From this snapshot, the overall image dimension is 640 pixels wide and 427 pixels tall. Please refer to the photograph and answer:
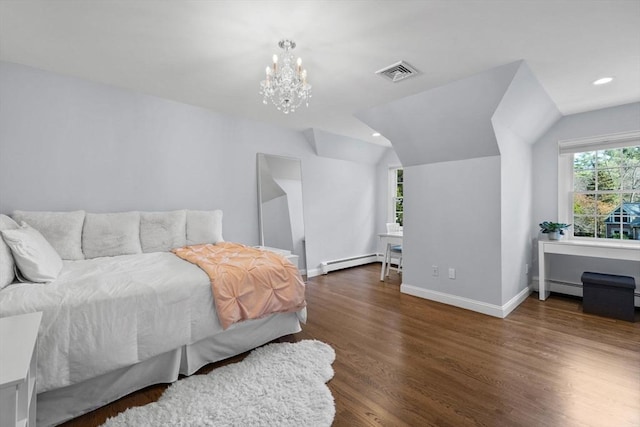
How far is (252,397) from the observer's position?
179 centimetres

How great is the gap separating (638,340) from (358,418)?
2.80m

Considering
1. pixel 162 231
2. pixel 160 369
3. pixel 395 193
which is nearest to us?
pixel 160 369

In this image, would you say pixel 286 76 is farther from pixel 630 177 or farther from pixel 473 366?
pixel 630 177

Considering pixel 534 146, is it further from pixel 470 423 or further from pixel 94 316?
pixel 94 316

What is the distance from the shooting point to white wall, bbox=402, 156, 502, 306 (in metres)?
3.18

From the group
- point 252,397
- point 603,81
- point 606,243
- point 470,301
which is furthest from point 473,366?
point 603,81

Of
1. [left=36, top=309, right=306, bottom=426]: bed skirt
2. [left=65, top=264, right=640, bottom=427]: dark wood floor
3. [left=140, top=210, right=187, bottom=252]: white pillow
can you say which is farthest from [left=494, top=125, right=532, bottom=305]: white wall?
[left=140, top=210, right=187, bottom=252]: white pillow

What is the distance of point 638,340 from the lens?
2.56m

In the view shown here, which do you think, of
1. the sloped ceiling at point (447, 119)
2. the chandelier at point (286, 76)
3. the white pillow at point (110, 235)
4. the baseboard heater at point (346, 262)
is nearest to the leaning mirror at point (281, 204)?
the baseboard heater at point (346, 262)

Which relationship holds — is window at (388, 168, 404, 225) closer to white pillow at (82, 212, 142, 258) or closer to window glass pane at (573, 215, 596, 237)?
window glass pane at (573, 215, 596, 237)

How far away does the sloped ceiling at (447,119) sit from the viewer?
8.98ft

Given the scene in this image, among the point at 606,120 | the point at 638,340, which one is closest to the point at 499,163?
the point at 606,120

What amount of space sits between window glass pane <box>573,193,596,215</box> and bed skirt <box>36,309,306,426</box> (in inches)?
158

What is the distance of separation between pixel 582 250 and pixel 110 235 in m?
5.13
